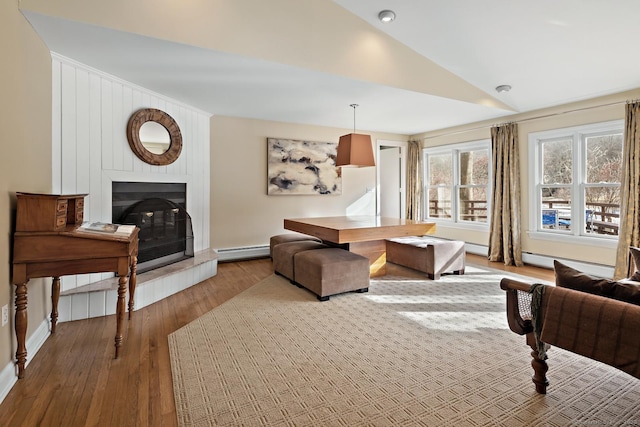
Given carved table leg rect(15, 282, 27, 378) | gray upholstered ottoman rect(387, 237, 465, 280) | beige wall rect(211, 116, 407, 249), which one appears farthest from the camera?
beige wall rect(211, 116, 407, 249)

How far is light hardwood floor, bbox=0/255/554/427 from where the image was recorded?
5.46ft

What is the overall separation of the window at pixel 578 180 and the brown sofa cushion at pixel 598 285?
342 cm

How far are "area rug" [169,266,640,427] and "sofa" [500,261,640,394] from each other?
0.85 ft

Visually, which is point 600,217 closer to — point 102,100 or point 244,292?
point 244,292

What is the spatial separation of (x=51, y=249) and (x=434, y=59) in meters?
4.18

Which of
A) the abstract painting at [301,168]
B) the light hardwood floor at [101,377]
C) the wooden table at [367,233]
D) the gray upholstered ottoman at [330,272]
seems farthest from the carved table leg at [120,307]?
the abstract painting at [301,168]

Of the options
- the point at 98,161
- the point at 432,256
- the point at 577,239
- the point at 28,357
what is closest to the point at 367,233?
the point at 432,256

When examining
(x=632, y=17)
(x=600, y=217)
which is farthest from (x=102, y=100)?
(x=600, y=217)

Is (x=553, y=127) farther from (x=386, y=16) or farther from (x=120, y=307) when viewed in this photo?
(x=120, y=307)

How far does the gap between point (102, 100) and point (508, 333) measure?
165 inches

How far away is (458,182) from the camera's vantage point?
20.6 ft

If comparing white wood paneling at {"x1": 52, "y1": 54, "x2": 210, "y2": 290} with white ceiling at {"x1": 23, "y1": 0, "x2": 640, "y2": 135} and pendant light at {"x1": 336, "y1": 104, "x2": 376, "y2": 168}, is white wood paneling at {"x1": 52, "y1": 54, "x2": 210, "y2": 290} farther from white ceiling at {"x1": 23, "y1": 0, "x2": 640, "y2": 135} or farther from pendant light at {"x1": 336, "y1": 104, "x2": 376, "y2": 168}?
pendant light at {"x1": 336, "y1": 104, "x2": 376, "y2": 168}

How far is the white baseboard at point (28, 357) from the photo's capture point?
1.84m

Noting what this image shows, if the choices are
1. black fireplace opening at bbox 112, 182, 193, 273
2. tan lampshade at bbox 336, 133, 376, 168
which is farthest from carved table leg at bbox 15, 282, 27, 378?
tan lampshade at bbox 336, 133, 376, 168
